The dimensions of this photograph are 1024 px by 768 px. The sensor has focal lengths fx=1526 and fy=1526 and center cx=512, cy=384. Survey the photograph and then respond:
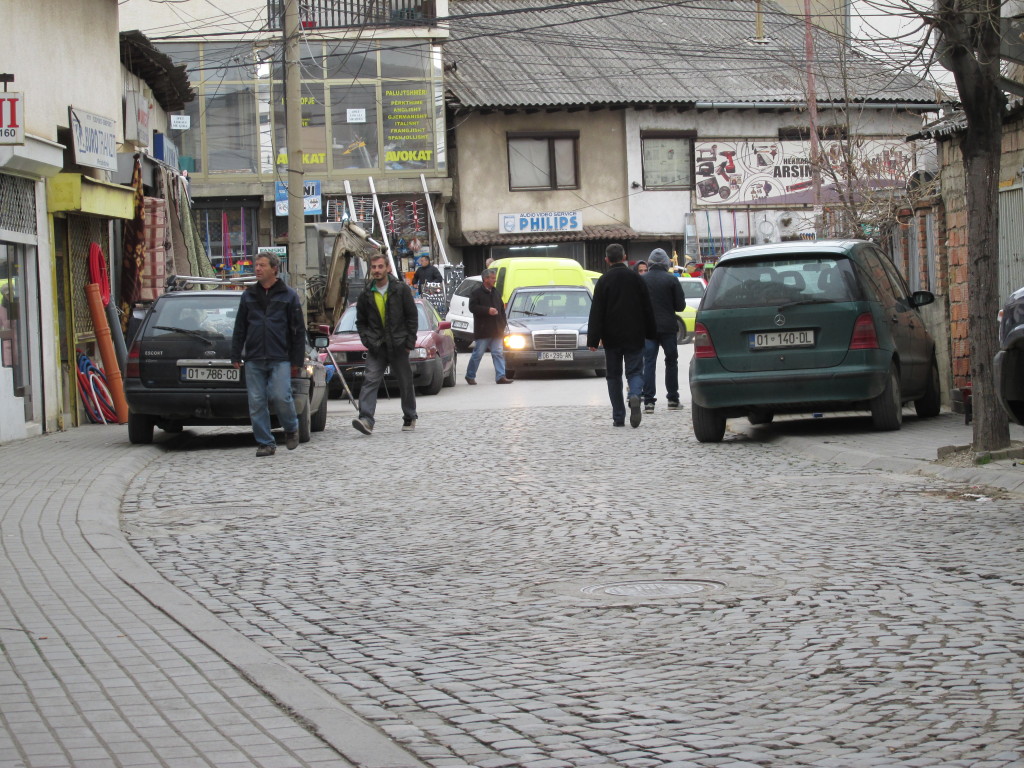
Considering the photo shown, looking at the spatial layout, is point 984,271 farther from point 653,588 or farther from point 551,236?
point 551,236

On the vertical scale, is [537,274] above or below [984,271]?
above

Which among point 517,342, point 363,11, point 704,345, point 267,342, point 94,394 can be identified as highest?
point 363,11

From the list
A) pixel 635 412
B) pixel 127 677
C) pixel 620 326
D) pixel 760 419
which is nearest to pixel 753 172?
pixel 620 326

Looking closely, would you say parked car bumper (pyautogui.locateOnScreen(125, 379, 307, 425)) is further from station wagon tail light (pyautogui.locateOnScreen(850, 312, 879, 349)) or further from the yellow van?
the yellow van

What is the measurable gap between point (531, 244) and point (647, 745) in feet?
143

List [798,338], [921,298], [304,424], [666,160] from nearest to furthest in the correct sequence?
[798,338], [921,298], [304,424], [666,160]

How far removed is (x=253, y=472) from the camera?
43.7 ft

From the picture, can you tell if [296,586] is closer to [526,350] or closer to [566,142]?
[526,350]

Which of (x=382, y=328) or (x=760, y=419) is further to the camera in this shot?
(x=382, y=328)

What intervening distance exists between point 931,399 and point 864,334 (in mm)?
2323

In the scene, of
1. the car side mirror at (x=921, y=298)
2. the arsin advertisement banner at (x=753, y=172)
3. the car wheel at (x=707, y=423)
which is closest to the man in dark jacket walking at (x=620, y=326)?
the car wheel at (x=707, y=423)

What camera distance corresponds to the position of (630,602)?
687 centimetres

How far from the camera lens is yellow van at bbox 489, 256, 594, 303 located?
32406 millimetres

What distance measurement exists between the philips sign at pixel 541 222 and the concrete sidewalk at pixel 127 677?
3776 cm
